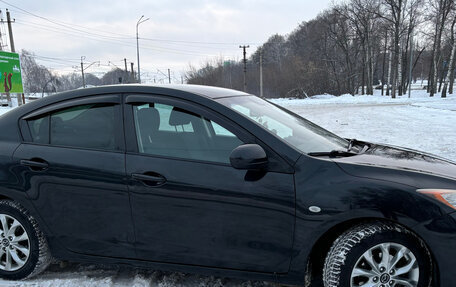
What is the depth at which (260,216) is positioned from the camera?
226cm

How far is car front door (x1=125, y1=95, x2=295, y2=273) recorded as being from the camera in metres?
2.25

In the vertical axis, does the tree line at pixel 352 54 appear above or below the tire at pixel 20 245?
above

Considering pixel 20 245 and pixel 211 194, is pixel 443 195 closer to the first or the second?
pixel 211 194

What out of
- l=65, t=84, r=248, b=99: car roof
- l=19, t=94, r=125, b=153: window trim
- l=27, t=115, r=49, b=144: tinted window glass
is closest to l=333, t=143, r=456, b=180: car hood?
l=65, t=84, r=248, b=99: car roof

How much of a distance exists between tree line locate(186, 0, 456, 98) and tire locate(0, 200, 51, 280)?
35.4 meters

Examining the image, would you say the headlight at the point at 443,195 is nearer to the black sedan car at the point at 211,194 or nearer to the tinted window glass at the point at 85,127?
the black sedan car at the point at 211,194

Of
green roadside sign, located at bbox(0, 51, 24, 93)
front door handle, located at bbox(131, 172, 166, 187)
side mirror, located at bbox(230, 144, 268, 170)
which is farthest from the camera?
green roadside sign, located at bbox(0, 51, 24, 93)

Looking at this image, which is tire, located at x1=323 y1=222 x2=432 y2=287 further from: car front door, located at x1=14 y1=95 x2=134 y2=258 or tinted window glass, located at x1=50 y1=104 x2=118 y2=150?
tinted window glass, located at x1=50 y1=104 x2=118 y2=150

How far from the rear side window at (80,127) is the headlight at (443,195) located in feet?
7.09

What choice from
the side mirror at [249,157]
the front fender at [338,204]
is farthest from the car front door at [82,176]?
the front fender at [338,204]

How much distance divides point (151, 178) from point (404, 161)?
1.85 m

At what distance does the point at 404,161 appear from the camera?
8.13ft

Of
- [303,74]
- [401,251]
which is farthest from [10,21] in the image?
[401,251]

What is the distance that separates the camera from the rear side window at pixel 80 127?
8.77 feet
